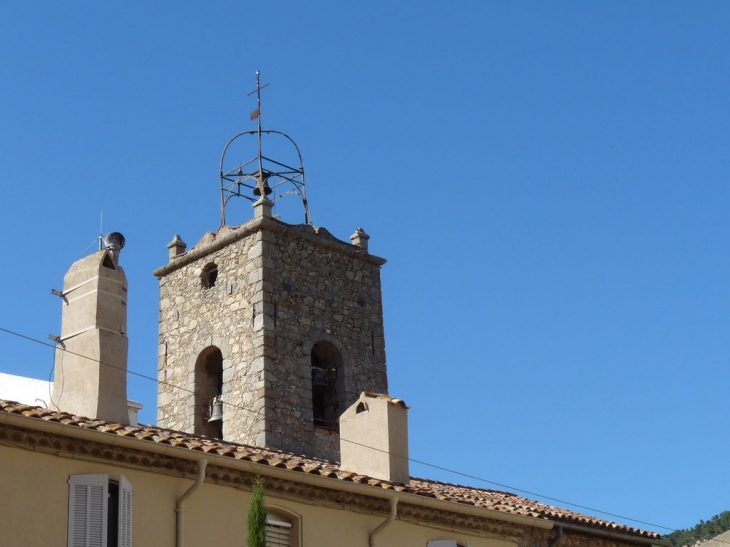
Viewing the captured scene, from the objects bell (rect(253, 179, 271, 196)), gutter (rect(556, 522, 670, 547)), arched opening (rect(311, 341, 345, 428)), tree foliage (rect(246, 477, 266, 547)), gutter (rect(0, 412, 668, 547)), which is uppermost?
bell (rect(253, 179, 271, 196))

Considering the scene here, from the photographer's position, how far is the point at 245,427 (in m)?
26.5

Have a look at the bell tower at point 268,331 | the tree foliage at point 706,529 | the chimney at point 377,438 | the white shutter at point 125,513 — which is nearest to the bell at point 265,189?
the bell tower at point 268,331

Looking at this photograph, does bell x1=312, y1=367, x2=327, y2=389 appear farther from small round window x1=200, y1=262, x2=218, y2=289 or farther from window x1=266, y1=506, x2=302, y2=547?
window x1=266, y1=506, x2=302, y2=547

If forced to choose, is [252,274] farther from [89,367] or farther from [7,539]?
[7,539]

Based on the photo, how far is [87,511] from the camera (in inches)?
622

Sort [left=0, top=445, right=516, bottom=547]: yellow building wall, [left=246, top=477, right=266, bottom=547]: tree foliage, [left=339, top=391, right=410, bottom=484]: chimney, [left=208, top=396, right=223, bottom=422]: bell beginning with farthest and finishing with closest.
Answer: [left=208, top=396, right=223, bottom=422]: bell, [left=339, top=391, right=410, bottom=484]: chimney, [left=246, top=477, right=266, bottom=547]: tree foliage, [left=0, top=445, right=516, bottom=547]: yellow building wall

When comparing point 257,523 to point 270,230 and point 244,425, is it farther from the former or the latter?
point 270,230

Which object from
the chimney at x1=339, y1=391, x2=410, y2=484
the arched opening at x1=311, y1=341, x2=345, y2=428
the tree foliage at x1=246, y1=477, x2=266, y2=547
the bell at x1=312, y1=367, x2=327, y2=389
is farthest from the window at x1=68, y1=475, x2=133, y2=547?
the bell at x1=312, y1=367, x2=327, y2=389

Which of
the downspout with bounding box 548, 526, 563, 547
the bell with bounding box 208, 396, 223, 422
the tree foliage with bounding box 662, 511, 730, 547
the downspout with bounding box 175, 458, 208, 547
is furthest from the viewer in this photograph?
the tree foliage with bounding box 662, 511, 730, 547

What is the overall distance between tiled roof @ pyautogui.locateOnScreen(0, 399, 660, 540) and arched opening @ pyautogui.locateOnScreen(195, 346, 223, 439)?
5.65 m

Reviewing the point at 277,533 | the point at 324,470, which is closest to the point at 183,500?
the point at 277,533

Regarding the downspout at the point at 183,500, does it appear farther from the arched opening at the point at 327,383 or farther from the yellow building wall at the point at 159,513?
the arched opening at the point at 327,383

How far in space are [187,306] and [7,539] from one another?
14.6 metres

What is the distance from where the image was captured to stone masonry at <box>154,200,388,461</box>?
26812 mm
